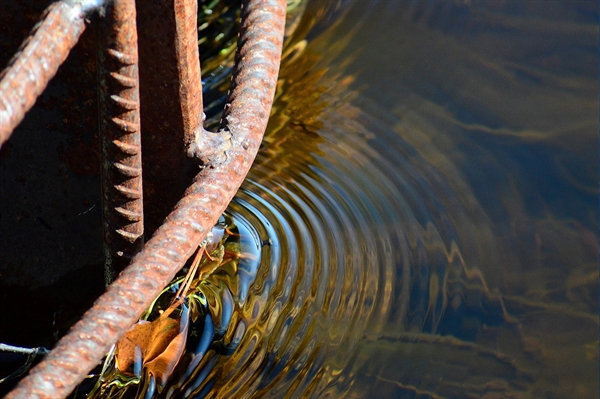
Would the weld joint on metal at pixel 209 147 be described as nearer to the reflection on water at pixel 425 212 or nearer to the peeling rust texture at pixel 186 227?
the peeling rust texture at pixel 186 227

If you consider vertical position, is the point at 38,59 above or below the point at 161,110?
below

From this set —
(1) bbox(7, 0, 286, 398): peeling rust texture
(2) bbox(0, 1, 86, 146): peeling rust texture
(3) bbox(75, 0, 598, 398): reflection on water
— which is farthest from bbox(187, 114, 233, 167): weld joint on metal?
(3) bbox(75, 0, 598, 398): reflection on water

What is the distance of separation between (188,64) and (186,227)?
347 millimetres

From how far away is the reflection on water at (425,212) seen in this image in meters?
1.55

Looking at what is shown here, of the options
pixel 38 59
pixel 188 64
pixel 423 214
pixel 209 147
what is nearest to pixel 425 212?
pixel 423 214

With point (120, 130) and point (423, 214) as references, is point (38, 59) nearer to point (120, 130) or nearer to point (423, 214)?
point (120, 130)

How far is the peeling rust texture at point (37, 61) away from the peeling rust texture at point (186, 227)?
0.29 meters

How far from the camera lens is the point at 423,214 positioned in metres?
1.85

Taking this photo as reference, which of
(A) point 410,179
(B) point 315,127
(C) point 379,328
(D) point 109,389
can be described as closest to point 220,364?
(D) point 109,389

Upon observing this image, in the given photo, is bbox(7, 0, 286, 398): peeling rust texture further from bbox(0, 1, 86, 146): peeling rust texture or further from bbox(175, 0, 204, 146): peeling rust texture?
bbox(0, 1, 86, 146): peeling rust texture

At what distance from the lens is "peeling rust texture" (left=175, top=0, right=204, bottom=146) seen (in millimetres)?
1249

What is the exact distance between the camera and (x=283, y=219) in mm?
1931

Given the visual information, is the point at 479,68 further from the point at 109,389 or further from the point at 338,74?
the point at 109,389

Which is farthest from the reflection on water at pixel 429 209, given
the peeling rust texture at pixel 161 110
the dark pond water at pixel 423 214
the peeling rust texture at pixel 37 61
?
the peeling rust texture at pixel 37 61
